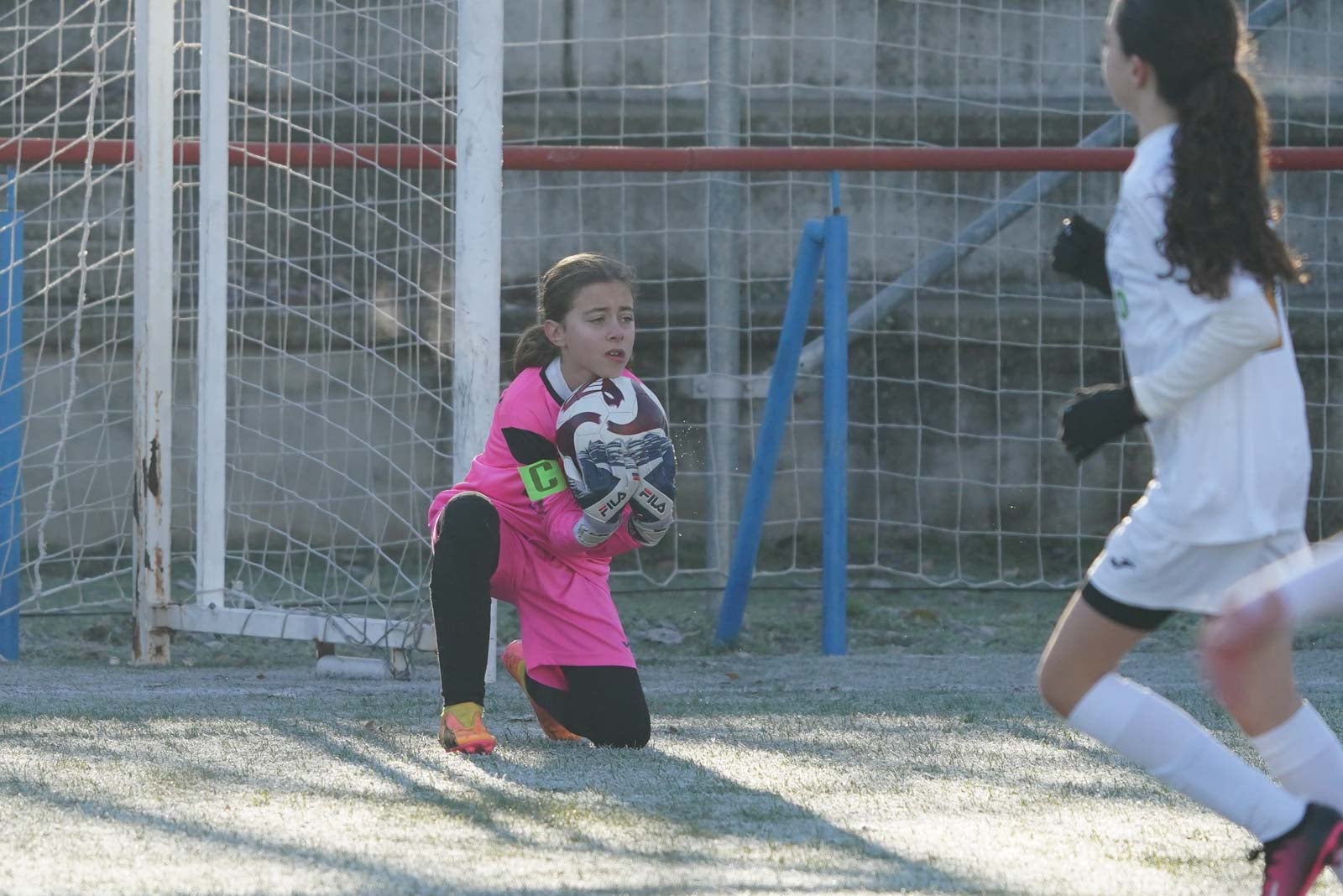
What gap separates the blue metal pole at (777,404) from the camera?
505cm

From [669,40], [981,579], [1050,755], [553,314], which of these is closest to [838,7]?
[669,40]

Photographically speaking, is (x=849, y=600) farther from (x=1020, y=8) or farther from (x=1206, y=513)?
(x=1206, y=513)

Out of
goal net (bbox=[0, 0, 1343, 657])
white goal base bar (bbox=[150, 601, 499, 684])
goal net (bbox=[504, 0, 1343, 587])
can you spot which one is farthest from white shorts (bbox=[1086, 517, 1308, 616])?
goal net (bbox=[504, 0, 1343, 587])

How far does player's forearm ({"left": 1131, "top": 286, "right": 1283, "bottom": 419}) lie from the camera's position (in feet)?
7.16

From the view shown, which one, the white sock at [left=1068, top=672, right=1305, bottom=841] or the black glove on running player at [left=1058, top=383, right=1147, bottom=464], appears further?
the black glove on running player at [left=1058, top=383, right=1147, bottom=464]

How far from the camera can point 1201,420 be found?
2.23 m

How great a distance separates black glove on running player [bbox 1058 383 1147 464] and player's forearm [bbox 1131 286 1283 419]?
0.08m

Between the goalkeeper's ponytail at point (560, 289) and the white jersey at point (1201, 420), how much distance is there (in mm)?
1484

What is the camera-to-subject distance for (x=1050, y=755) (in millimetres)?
3357

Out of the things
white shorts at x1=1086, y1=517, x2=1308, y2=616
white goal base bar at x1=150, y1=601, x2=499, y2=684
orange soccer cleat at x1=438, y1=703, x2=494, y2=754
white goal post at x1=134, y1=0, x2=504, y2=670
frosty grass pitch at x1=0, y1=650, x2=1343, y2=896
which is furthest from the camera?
white goal post at x1=134, y1=0, x2=504, y2=670

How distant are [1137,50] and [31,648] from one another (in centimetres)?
418

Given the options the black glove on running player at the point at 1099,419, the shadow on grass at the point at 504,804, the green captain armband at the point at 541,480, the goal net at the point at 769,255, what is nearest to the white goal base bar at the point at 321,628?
the shadow on grass at the point at 504,804

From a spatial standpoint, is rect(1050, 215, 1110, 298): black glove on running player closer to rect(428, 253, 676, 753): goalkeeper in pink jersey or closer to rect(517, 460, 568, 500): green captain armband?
rect(428, 253, 676, 753): goalkeeper in pink jersey

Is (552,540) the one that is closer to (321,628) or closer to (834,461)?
(321,628)
